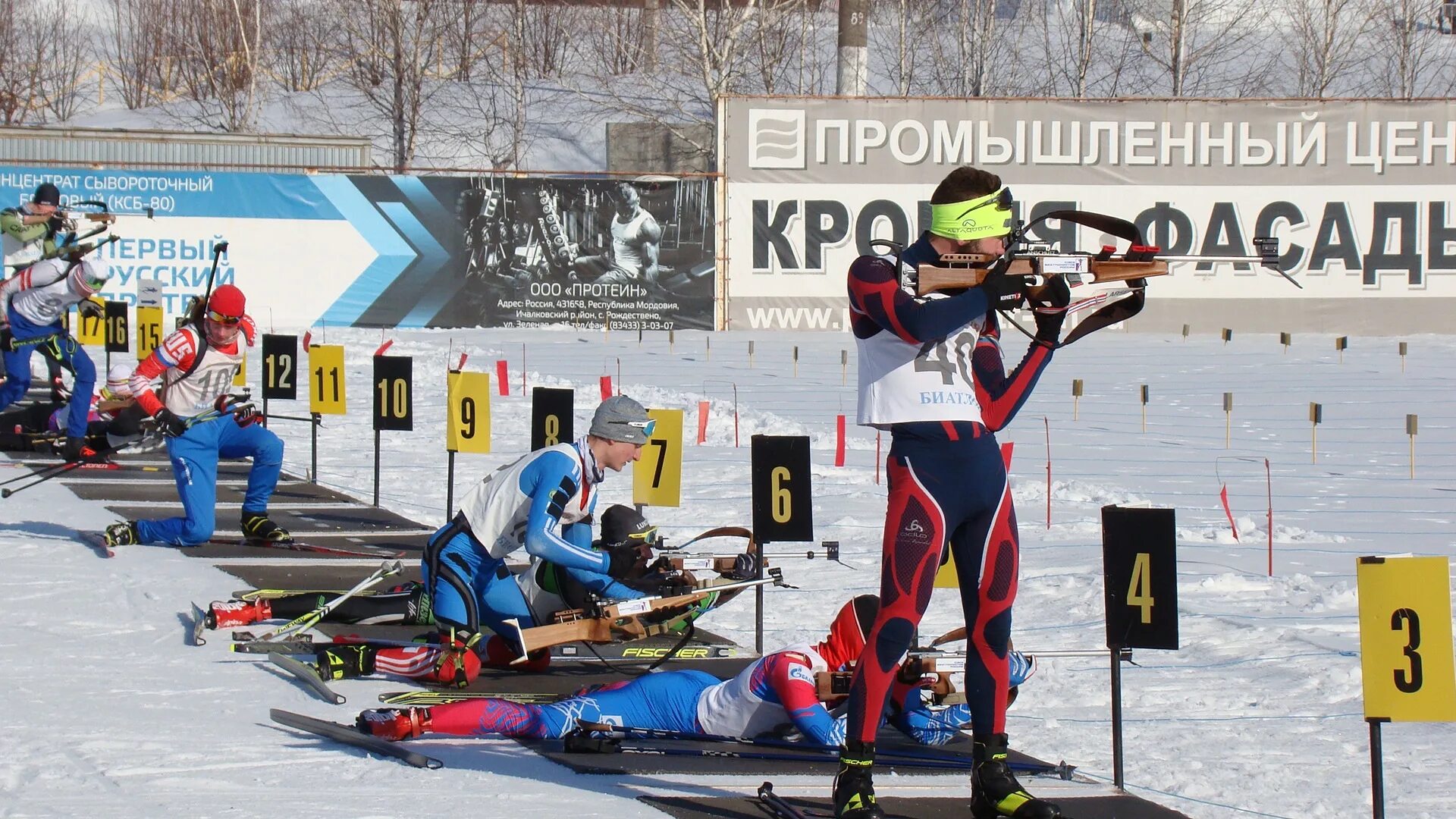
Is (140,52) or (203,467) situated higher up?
(140,52)

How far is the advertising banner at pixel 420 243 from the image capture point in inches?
1005

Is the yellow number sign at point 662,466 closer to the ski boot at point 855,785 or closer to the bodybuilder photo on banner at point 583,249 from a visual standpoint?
the ski boot at point 855,785

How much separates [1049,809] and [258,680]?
12.1ft

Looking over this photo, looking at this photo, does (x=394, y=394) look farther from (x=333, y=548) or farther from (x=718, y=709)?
(x=718, y=709)

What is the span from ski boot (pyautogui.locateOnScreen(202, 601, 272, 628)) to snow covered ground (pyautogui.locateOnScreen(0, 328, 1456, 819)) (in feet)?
0.65

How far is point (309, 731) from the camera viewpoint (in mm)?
6129

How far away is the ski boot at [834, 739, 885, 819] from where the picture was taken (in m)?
4.80

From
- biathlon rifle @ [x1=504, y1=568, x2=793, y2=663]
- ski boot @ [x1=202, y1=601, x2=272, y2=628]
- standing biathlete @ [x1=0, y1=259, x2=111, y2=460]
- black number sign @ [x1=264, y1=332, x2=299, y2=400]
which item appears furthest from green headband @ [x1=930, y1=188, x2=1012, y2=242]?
standing biathlete @ [x1=0, y1=259, x2=111, y2=460]

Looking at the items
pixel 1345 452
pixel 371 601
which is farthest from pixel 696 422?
pixel 371 601

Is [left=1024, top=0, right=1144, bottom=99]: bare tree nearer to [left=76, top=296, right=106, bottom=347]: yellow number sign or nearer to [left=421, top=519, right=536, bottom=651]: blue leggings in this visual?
[left=76, top=296, right=106, bottom=347]: yellow number sign

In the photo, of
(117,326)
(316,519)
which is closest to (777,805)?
(316,519)

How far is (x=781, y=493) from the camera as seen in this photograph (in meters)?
8.13

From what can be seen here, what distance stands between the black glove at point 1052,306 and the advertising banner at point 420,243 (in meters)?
21.7

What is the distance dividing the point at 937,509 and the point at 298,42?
43637 millimetres
